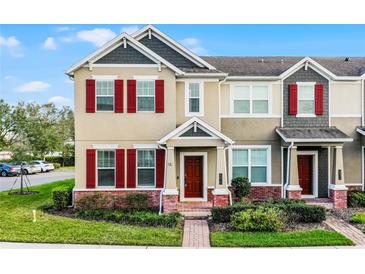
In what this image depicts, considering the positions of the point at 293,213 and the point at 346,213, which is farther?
the point at 346,213

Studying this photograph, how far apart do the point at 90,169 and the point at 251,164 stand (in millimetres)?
7497

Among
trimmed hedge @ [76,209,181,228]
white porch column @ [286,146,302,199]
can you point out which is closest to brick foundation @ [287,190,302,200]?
white porch column @ [286,146,302,199]

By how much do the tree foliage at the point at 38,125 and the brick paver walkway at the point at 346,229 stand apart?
94.0 feet

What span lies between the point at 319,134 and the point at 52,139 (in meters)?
29.7

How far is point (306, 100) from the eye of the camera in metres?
16.0

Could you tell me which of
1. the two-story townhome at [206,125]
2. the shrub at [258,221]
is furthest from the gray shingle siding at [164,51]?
the shrub at [258,221]

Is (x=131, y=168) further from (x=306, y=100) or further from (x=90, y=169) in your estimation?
(x=306, y=100)

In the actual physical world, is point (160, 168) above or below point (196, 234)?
above

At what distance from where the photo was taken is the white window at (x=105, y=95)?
14617mm

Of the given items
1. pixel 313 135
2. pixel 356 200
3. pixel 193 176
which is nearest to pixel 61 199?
pixel 193 176

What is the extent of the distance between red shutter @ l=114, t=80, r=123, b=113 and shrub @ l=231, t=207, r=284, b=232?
22.7 ft

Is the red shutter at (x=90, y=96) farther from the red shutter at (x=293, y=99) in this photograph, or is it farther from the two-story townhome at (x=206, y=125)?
the red shutter at (x=293, y=99)

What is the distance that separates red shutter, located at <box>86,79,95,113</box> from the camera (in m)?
14.5

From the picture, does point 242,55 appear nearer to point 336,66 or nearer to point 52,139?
point 336,66
